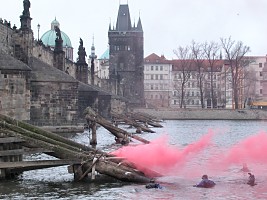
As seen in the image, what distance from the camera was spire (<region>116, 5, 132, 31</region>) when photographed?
13462cm

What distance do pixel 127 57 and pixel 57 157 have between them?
111 meters

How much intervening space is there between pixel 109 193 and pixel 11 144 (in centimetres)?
475

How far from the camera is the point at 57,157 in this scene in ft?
66.8

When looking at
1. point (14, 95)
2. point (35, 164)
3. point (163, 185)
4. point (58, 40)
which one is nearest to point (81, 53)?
point (58, 40)

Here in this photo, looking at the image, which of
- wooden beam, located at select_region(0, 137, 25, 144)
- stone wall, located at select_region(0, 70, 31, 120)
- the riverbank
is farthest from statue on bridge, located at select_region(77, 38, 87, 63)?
wooden beam, located at select_region(0, 137, 25, 144)

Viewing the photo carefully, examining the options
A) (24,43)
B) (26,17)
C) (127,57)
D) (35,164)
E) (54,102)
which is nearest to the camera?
(35,164)

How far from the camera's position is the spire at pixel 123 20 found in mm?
134625

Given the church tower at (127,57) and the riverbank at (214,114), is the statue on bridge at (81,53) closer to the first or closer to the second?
the riverbank at (214,114)

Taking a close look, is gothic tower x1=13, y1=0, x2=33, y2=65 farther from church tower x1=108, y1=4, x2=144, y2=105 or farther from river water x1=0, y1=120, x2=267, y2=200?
church tower x1=108, y1=4, x2=144, y2=105

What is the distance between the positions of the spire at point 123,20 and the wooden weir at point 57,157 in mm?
114526

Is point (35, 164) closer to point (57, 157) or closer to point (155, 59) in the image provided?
point (57, 157)

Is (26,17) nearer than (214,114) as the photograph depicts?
Yes

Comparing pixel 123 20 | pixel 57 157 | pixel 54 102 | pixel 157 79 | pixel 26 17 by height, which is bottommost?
pixel 57 157

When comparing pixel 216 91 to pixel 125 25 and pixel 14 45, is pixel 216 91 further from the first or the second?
pixel 14 45
